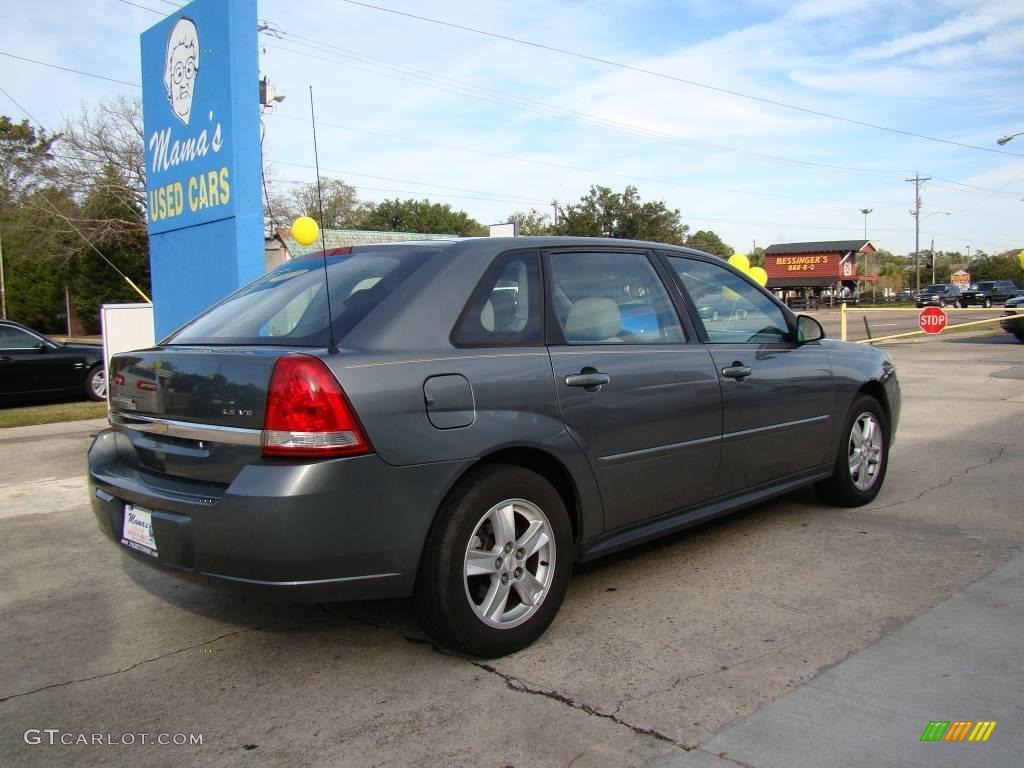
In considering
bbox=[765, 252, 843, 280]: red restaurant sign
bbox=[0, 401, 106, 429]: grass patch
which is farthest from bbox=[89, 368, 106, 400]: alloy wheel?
bbox=[765, 252, 843, 280]: red restaurant sign

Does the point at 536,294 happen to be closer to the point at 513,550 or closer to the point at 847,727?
the point at 513,550

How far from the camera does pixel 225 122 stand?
8.43 meters

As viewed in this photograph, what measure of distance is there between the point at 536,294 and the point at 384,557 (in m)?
1.37

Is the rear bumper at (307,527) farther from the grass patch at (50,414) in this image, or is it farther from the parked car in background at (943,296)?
the parked car in background at (943,296)

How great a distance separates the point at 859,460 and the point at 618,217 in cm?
5259

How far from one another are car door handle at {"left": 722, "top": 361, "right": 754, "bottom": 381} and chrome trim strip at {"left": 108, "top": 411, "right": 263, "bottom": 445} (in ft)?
7.97

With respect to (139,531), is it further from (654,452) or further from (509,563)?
(654,452)

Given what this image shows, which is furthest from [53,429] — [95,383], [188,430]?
[188,430]

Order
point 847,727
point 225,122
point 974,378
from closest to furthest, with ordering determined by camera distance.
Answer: point 847,727 → point 225,122 → point 974,378

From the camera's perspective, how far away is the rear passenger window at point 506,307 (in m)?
3.35

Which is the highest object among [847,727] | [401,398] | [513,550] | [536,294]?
[536,294]

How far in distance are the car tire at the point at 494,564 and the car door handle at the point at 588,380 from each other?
0.45 m

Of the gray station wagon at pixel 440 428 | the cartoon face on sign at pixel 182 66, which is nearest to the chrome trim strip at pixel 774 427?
the gray station wagon at pixel 440 428

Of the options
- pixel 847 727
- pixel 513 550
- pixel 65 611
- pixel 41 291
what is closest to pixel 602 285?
pixel 513 550
